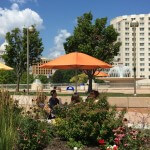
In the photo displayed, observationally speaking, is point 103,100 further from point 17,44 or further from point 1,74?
point 1,74

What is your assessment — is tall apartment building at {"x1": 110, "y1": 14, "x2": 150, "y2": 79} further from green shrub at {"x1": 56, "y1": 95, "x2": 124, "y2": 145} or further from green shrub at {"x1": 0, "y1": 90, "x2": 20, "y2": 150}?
green shrub at {"x1": 0, "y1": 90, "x2": 20, "y2": 150}

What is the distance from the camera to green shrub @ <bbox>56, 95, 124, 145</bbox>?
7594mm

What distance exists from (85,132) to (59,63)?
7996mm

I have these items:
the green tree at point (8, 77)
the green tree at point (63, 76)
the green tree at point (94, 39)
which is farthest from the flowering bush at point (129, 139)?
the green tree at point (63, 76)

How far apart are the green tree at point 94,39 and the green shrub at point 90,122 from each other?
29.0 meters

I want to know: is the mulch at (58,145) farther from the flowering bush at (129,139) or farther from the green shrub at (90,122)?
the flowering bush at (129,139)

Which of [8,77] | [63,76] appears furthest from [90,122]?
[63,76]

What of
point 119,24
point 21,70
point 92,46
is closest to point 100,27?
point 92,46

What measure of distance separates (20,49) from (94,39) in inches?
326

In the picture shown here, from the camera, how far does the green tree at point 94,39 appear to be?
124 feet

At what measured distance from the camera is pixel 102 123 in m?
7.72

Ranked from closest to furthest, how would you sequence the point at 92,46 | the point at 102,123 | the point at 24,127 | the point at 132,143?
the point at 132,143, the point at 24,127, the point at 102,123, the point at 92,46

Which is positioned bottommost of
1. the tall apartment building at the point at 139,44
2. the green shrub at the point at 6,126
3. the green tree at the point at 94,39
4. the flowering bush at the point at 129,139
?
the flowering bush at the point at 129,139

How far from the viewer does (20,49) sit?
41375 mm
